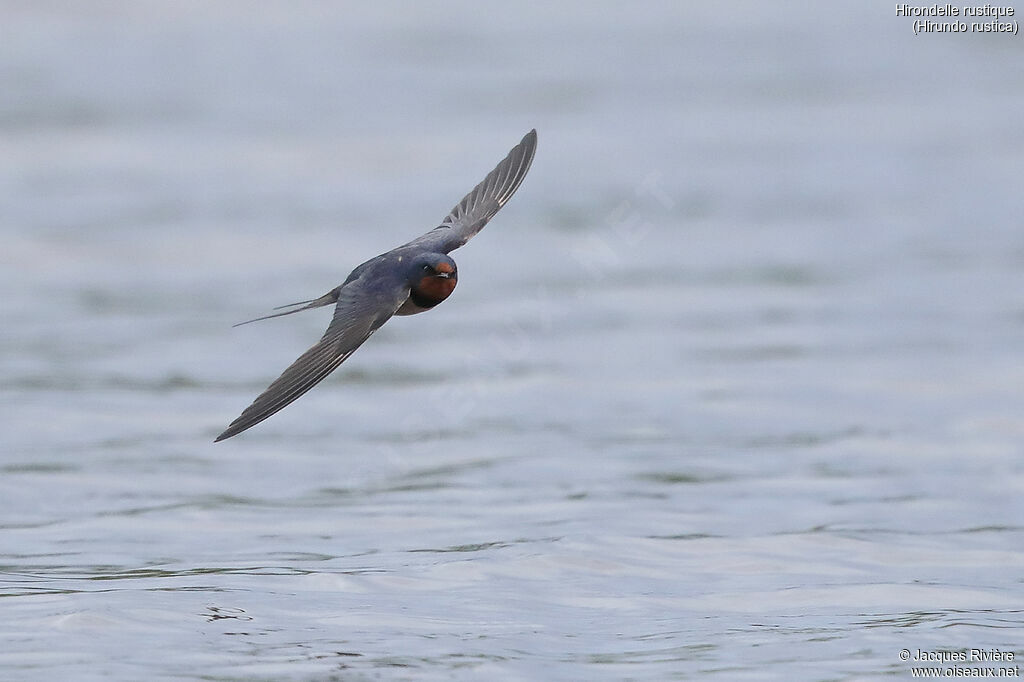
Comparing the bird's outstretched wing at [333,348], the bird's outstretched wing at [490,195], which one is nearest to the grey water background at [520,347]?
the bird's outstretched wing at [333,348]

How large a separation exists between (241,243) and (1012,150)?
694 cm

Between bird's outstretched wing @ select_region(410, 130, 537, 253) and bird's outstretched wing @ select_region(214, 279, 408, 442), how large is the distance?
0.83 meters

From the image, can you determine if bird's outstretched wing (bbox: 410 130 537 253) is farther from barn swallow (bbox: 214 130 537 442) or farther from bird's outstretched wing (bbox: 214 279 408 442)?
bird's outstretched wing (bbox: 214 279 408 442)

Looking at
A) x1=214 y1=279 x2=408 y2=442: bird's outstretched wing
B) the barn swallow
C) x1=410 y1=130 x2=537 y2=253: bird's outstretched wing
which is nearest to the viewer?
x1=214 y1=279 x2=408 y2=442: bird's outstretched wing

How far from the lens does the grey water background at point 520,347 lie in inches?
270

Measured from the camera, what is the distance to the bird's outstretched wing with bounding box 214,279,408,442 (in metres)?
5.88

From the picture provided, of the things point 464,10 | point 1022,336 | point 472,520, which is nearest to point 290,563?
point 472,520

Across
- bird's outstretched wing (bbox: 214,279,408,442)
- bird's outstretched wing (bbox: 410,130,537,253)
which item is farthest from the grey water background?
bird's outstretched wing (bbox: 410,130,537,253)

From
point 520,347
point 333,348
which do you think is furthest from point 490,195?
point 520,347

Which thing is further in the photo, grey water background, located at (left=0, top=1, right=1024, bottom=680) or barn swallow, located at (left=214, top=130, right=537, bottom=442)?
grey water background, located at (left=0, top=1, right=1024, bottom=680)

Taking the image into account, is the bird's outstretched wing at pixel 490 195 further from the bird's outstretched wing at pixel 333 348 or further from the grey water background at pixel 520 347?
the grey water background at pixel 520 347

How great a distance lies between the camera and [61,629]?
6.42 m

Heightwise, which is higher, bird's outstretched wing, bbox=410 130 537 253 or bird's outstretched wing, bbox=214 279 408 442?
bird's outstretched wing, bbox=410 130 537 253

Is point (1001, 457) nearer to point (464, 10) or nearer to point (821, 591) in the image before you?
point (821, 591)
